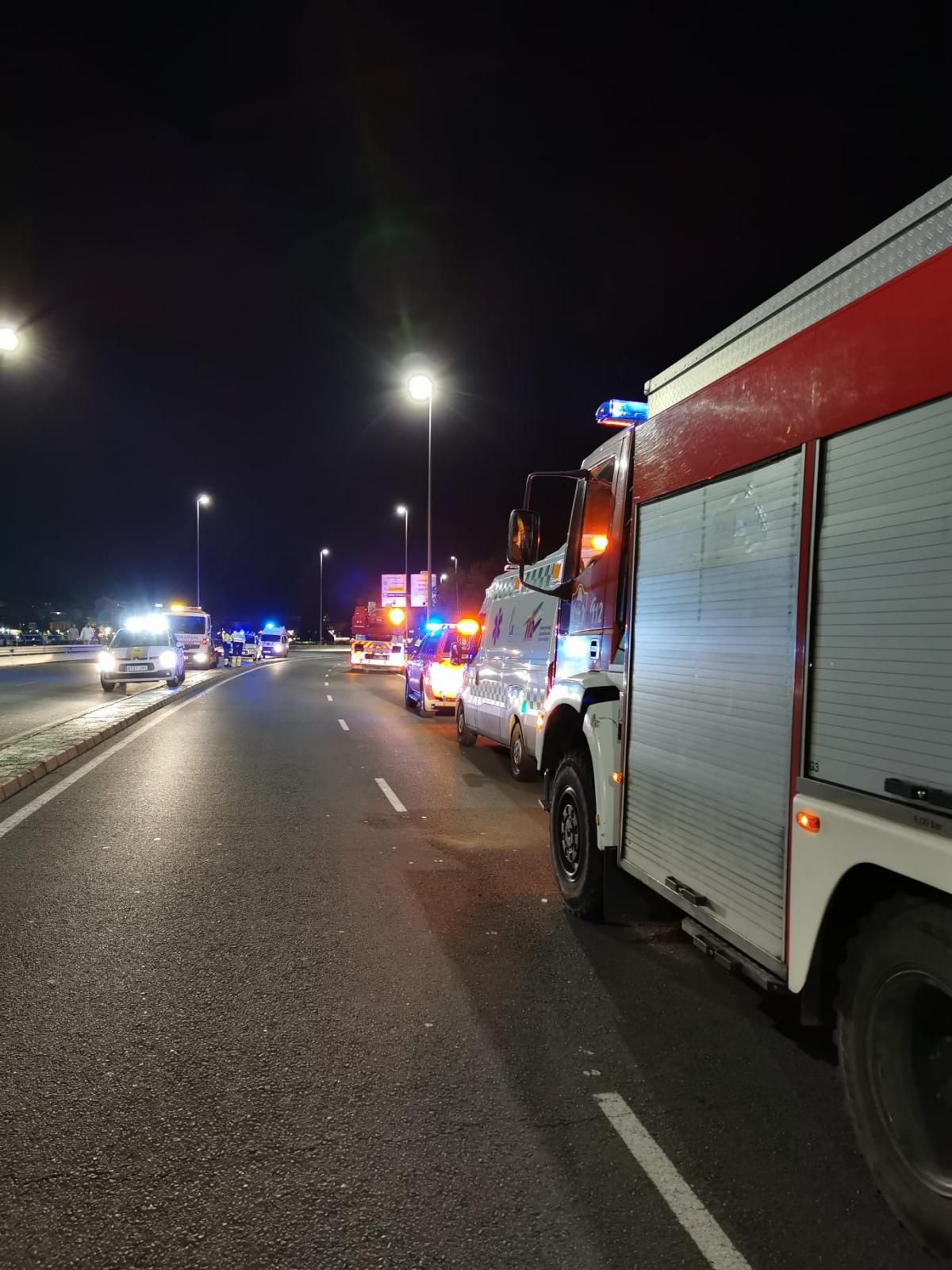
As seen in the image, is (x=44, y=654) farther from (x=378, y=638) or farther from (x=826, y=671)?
(x=826, y=671)

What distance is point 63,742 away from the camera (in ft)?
42.0

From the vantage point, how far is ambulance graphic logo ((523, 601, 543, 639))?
10030 mm

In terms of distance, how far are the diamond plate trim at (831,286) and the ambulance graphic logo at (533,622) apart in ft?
18.1

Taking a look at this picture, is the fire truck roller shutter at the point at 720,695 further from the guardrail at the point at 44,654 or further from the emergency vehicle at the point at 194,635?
the guardrail at the point at 44,654

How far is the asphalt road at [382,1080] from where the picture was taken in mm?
2725

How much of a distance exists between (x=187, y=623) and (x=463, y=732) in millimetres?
26590

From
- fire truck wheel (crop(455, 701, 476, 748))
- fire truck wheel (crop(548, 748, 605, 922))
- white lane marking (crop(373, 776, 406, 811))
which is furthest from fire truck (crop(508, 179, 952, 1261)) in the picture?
fire truck wheel (crop(455, 701, 476, 748))

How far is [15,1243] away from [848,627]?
10.4 ft

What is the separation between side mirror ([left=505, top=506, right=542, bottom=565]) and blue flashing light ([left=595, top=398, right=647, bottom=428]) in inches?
38.6

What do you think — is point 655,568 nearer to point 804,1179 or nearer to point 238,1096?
point 804,1179

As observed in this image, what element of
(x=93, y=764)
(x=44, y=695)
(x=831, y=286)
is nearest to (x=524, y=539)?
(x=831, y=286)

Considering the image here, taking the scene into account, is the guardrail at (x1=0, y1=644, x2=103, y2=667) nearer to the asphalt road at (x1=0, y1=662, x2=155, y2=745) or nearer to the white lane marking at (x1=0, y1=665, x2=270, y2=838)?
the asphalt road at (x1=0, y1=662, x2=155, y2=745)

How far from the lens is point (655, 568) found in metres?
4.70

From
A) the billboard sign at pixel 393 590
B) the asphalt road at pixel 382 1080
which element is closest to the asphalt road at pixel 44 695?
the asphalt road at pixel 382 1080
